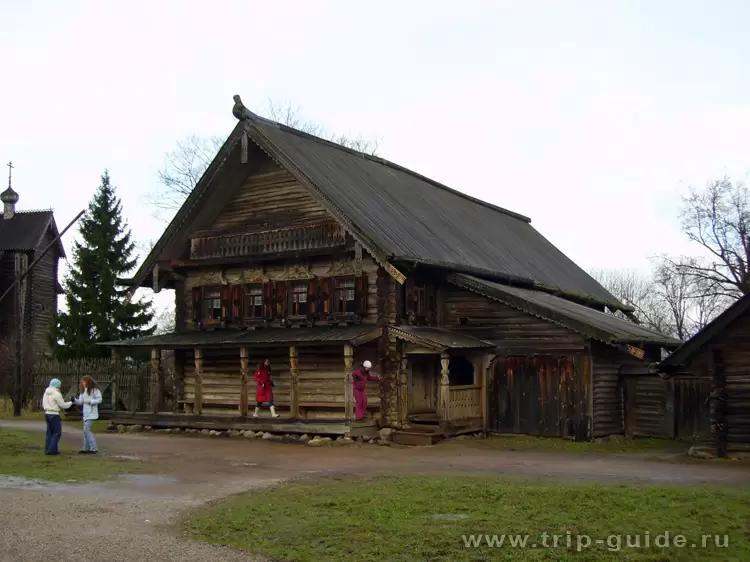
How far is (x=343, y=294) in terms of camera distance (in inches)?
1045

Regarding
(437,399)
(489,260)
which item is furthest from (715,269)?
(437,399)

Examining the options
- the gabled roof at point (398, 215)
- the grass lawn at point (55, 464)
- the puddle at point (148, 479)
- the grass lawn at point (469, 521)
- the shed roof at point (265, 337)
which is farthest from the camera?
the gabled roof at point (398, 215)

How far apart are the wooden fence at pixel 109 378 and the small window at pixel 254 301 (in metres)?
6.50

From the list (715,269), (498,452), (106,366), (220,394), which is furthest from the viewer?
(715,269)

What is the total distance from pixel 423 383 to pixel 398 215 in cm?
544

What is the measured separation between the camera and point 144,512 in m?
12.0

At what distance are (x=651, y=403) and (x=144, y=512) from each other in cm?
1704

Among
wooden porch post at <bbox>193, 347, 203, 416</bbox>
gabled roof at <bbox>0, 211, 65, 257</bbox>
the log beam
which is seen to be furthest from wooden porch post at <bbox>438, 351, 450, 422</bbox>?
gabled roof at <bbox>0, 211, 65, 257</bbox>

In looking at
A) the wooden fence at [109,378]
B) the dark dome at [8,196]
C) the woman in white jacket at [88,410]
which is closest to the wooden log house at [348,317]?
the wooden fence at [109,378]

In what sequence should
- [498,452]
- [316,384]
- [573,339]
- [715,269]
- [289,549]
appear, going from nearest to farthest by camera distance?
[289,549], [498,452], [573,339], [316,384], [715,269]

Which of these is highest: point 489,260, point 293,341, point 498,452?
point 489,260

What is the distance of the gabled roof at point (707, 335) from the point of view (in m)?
18.3

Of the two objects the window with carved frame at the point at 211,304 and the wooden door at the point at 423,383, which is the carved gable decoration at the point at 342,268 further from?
the window with carved frame at the point at 211,304

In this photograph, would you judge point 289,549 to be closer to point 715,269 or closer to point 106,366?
point 106,366
